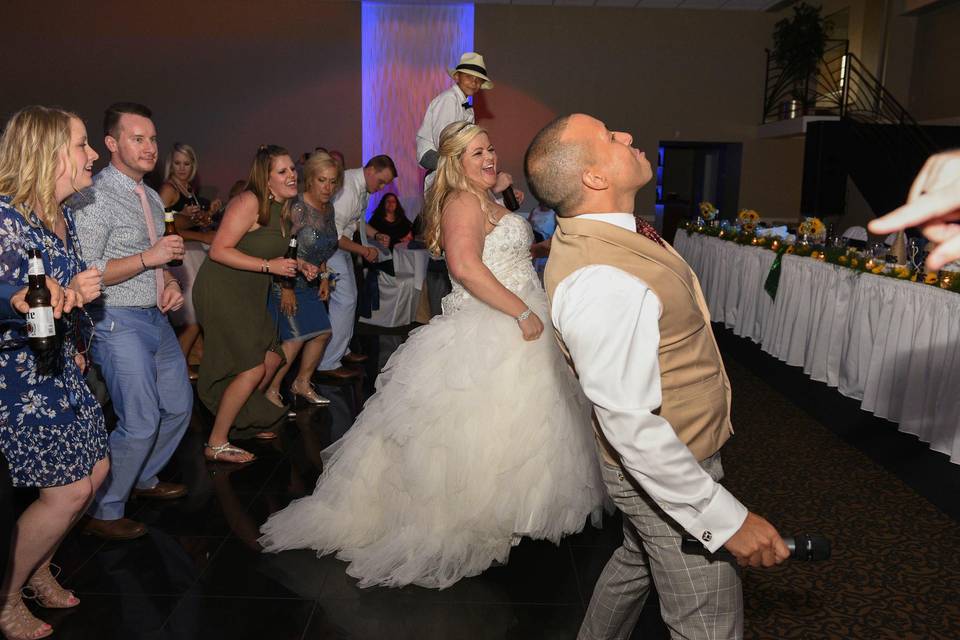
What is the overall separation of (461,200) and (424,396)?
2.47ft

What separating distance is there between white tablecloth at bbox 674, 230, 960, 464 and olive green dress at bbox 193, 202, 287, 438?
318 centimetres

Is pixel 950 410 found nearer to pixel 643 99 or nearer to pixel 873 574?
pixel 873 574

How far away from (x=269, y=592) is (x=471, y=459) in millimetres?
807

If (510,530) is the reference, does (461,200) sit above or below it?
above

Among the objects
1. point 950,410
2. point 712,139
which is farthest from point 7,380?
point 712,139

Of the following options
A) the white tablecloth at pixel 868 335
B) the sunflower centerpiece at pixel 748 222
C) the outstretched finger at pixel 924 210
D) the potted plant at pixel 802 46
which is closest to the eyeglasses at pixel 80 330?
the outstretched finger at pixel 924 210

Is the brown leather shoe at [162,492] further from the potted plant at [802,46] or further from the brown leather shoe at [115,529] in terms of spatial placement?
the potted plant at [802,46]

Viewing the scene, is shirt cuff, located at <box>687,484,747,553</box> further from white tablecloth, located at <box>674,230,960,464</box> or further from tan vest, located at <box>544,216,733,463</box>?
white tablecloth, located at <box>674,230,960,464</box>

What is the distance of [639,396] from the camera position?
1.33m

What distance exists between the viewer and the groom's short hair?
1.53 metres

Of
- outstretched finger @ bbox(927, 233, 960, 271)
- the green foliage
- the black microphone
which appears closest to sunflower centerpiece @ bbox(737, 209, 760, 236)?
the green foliage

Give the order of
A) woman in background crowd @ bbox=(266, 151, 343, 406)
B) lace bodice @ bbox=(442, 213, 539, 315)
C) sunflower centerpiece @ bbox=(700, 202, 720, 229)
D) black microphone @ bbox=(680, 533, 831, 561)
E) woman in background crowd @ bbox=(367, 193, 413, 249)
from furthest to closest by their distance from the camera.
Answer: woman in background crowd @ bbox=(367, 193, 413, 249)
sunflower centerpiece @ bbox=(700, 202, 720, 229)
woman in background crowd @ bbox=(266, 151, 343, 406)
lace bodice @ bbox=(442, 213, 539, 315)
black microphone @ bbox=(680, 533, 831, 561)

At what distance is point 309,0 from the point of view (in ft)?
36.2

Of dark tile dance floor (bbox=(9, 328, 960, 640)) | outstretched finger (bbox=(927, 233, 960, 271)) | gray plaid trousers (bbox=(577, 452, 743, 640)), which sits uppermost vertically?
outstretched finger (bbox=(927, 233, 960, 271))
